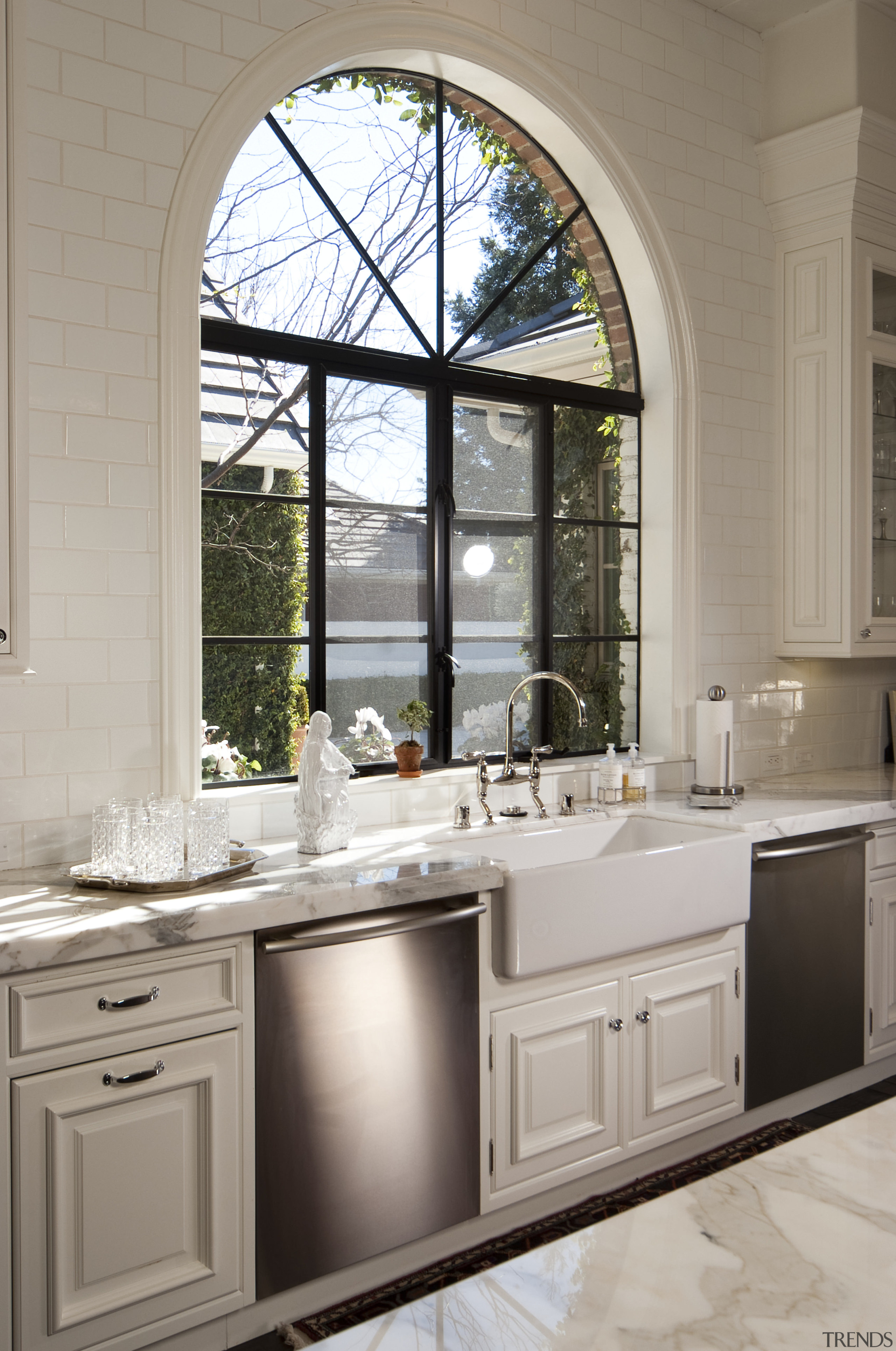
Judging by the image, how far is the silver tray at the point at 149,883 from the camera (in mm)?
2291

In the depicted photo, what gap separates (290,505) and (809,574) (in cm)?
219

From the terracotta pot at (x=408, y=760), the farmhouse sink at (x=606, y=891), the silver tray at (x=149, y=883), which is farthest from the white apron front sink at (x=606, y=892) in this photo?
the silver tray at (x=149, y=883)

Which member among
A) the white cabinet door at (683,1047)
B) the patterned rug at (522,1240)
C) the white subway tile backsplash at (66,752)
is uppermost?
the white subway tile backsplash at (66,752)

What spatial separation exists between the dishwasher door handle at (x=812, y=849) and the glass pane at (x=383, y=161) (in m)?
2.00

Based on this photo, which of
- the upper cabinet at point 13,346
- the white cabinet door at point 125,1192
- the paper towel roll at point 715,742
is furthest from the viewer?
the paper towel roll at point 715,742

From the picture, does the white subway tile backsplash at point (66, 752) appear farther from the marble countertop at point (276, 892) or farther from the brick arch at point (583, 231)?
the brick arch at point (583, 231)

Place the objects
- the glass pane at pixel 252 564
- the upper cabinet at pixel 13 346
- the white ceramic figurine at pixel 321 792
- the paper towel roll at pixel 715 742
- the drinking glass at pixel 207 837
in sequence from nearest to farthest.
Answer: the upper cabinet at pixel 13 346 → the drinking glass at pixel 207 837 → the white ceramic figurine at pixel 321 792 → the glass pane at pixel 252 564 → the paper towel roll at pixel 715 742

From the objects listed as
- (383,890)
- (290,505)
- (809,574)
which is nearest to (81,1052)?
(383,890)

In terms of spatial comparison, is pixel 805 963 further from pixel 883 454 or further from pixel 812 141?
pixel 812 141

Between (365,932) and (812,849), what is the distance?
1.68 meters

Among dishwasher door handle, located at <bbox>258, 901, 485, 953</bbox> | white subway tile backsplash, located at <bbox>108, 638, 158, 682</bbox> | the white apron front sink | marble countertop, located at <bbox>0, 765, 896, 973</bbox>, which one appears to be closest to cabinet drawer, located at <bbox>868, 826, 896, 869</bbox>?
marble countertop, located at <bbox>0, 765, 896, 973</bbox>

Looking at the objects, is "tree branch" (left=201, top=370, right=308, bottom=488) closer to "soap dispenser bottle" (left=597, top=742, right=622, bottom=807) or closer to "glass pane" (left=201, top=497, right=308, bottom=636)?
"glass pane" (left=201, top=497, right=308, bottom=636)

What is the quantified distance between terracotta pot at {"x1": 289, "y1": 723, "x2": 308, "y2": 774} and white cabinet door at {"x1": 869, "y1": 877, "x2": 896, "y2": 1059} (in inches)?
79.1

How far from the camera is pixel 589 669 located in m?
4.02
